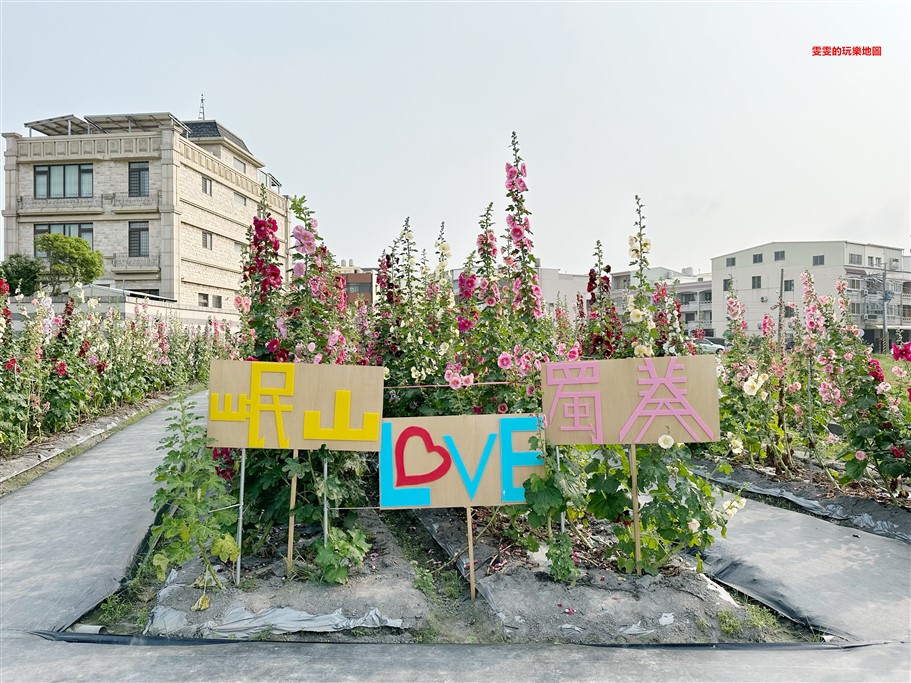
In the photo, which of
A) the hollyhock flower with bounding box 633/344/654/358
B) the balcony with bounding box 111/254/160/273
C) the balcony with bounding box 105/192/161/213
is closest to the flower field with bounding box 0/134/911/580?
the hollyhock flower with bounding box 633/344/654/358

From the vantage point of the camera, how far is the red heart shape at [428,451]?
3879 mm

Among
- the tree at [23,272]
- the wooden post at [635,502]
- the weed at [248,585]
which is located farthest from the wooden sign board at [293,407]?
the tree at [23,272]

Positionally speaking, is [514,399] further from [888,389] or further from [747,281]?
[747,281]

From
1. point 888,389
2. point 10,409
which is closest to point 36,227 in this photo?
point 10,409

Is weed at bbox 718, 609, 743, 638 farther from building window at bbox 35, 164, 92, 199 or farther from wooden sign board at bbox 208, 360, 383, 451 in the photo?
building window at bbox 35, 164, 92, 199

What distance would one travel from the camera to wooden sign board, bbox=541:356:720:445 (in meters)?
3.69

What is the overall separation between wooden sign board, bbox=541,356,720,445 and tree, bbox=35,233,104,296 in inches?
1070

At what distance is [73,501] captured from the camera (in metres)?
5.90

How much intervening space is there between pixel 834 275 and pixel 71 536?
5630cm

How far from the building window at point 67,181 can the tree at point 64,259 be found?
6.12 meters

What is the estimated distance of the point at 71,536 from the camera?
495 cm

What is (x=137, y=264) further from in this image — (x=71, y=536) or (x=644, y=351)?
(x=644, y=351)

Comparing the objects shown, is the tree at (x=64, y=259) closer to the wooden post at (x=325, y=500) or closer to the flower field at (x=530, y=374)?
the flower field at (x=530, y=374)

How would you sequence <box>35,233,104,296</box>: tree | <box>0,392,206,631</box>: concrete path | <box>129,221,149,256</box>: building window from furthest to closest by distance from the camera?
<box>129,221,149,256</box>: building window, <box>35,233,104,296</box>: tree, <box>0,392,206,631</box>: concrete path
